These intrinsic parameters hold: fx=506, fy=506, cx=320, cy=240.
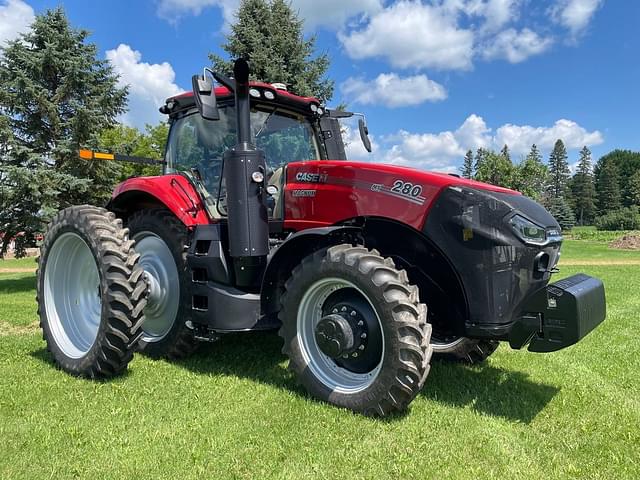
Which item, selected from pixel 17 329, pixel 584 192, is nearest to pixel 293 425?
pixel 17 329

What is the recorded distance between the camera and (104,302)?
13.5 feet

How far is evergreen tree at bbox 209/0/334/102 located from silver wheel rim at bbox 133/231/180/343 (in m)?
12.5

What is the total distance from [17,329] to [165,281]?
3.37m

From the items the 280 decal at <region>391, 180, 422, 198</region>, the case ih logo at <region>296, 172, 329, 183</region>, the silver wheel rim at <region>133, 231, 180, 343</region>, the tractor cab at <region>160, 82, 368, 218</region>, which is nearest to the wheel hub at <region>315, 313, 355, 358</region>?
the 280 decal at <region>391, 180, 422, 198</region>

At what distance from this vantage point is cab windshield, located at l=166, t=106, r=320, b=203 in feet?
15.6

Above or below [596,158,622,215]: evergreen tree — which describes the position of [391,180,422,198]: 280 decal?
below

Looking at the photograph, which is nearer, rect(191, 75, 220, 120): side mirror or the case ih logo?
rect(191, 75, 220, 120): side mirror

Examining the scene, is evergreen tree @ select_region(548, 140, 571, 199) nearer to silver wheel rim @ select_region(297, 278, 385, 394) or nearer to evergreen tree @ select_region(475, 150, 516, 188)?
evergreen tree @ select_region(475, 150, 516, 188)

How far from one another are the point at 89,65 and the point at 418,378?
13141 millimetres

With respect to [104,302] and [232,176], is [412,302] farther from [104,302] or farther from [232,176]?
[104,302]

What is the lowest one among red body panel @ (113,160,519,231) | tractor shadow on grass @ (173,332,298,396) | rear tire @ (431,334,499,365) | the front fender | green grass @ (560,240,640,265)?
green grass @ (560,240,640,265)

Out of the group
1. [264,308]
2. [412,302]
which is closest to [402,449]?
[412,302]

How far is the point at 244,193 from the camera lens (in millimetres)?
4094

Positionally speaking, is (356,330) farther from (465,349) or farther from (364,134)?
(364,134)
